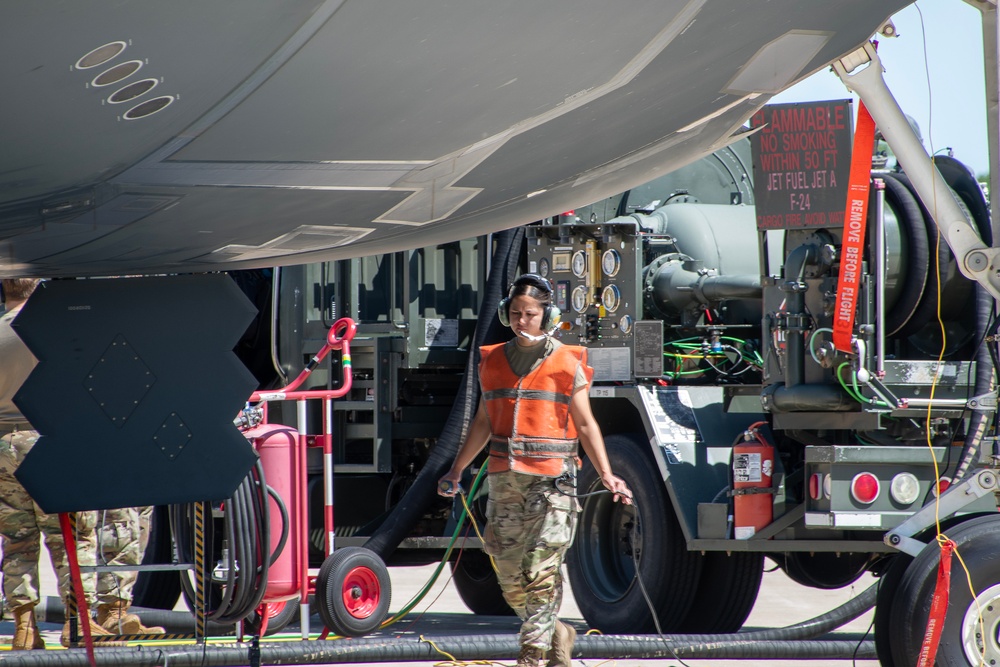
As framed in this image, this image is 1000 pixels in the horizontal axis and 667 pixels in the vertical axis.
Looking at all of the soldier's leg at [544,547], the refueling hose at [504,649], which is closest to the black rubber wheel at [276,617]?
the refueling hose at [504,649]


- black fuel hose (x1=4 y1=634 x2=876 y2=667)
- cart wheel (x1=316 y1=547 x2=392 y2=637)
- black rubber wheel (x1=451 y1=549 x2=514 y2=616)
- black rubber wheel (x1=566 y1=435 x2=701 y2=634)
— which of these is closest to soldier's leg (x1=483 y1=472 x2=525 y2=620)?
black fuel hose (x1=4 y1=634 x2=876 y2=667)

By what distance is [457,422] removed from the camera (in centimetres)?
810

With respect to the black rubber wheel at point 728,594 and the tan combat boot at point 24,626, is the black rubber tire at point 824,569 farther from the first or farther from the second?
the tan combat boot at point 24,626

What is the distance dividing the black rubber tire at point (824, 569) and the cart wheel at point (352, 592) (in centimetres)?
225

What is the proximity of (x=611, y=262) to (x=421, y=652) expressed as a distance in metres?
2.79

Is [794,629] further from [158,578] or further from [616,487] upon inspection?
[158,578]

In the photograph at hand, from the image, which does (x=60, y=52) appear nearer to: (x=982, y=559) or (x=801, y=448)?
(x=982, y=559)

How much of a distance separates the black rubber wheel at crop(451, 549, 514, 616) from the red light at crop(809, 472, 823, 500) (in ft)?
12.5

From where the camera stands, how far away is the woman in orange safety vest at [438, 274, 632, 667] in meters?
5.38

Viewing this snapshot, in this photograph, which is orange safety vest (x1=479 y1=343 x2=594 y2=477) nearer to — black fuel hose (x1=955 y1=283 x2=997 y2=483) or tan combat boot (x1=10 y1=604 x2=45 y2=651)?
black fuel hose (x1=955 y1=283 x2=997 y2=483)

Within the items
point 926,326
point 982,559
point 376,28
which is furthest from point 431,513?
point 376,28

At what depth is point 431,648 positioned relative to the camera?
6.02 meters

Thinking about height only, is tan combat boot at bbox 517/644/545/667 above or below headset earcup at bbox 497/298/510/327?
below

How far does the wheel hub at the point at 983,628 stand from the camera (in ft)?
17.2
